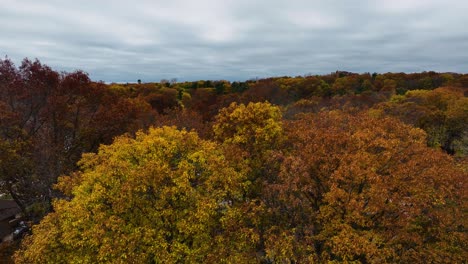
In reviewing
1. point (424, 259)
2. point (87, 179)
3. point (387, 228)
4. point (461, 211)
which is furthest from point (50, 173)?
point (461, 211)

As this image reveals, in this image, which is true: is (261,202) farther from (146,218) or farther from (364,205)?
(146,218)

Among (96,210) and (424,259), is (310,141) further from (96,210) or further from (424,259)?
(96,210)

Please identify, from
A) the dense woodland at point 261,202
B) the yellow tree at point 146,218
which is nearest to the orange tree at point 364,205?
the dense woodland at point 261,202

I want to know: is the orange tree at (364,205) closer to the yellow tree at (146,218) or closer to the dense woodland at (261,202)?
the dense woodland at (261,202)

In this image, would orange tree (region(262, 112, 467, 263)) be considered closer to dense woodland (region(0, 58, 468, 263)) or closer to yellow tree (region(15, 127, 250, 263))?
dense woodland (region(0, 58, 468, 263))

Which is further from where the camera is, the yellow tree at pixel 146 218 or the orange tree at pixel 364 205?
the yellow tree at pixel 146 218

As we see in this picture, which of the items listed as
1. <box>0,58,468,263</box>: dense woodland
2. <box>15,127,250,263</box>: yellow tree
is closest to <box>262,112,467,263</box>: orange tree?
<box>0,58,468,263</box>: dense woodland

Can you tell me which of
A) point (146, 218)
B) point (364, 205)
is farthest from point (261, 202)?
point (146, 218)

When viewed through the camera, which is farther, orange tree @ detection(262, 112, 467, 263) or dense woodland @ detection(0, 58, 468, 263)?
dense woodland @ detection(0, 58, 468, 263)
